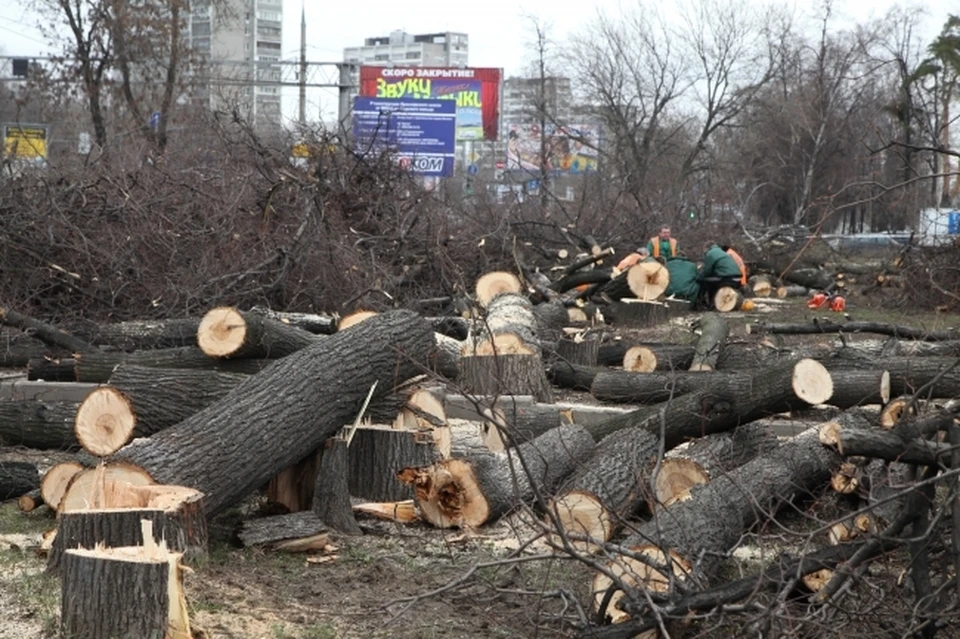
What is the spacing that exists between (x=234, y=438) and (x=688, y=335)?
1081cm

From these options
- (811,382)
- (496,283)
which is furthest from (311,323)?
(811,382)

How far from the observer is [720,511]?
661 centimetres

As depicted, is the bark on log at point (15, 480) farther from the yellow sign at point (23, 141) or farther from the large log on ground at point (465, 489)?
the yellow sign at point (23, 141)

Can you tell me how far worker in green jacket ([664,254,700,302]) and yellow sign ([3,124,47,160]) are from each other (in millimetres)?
8995

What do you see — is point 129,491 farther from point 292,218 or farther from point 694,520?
point 292,218

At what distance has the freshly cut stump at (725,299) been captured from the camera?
20906 millimetres

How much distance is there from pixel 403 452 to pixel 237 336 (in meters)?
1.98

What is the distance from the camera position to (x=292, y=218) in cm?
1567

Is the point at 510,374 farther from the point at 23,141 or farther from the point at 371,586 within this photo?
the point at 23,141

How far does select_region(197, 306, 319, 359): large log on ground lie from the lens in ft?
31.2

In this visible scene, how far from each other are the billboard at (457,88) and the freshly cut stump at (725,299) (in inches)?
818

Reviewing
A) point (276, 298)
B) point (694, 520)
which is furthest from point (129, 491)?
point (276, 298)

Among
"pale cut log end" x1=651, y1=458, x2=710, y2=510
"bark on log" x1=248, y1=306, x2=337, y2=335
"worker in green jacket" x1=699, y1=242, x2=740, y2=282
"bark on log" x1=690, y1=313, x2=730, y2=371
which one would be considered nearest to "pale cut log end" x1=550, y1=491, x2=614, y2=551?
"pale cut log end" x1=651, y1=458, x2=710, y2=510

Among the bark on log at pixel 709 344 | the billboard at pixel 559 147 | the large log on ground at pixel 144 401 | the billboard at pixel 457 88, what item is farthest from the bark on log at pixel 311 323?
the billboard at pixel 457 88
